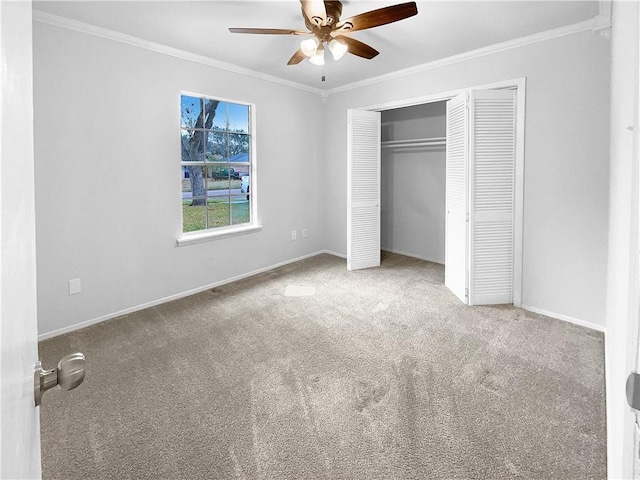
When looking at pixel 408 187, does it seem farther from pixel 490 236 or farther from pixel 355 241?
pixel 490 236

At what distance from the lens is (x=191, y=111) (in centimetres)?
399

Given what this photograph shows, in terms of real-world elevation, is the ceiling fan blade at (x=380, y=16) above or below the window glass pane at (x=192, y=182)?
above

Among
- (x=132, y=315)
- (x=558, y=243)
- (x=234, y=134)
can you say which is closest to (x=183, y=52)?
(x=234, y=134)

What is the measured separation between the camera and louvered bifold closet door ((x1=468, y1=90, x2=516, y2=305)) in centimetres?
340

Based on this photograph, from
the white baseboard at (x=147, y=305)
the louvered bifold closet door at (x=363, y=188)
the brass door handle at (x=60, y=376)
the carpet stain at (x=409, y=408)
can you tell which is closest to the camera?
the brass door handle at (x=60, y=376)

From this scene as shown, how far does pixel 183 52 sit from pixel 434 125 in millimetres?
3396

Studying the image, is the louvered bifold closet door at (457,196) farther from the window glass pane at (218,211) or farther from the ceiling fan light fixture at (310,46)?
the window glass pane at (218,211)

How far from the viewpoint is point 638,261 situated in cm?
52

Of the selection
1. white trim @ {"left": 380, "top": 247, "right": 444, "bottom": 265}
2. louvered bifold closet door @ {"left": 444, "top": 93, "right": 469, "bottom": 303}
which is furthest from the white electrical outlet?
white trim @ {"left": 380, "top": 247, "right": 444, "bottom": 265}

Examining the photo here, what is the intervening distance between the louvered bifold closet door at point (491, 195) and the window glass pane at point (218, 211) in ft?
8.95

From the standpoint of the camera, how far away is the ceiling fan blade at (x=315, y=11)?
7.48 ft

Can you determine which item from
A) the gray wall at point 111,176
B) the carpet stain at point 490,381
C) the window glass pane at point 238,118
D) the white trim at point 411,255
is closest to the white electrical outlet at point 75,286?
the gray wall at point 111,176

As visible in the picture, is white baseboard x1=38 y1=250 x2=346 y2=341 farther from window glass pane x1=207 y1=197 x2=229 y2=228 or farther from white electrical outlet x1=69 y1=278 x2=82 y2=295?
window glass pane x1=207 y1=197 x2=229 y2=228

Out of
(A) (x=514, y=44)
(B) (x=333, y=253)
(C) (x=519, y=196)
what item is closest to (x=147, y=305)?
(B) (x=333, y=253)
